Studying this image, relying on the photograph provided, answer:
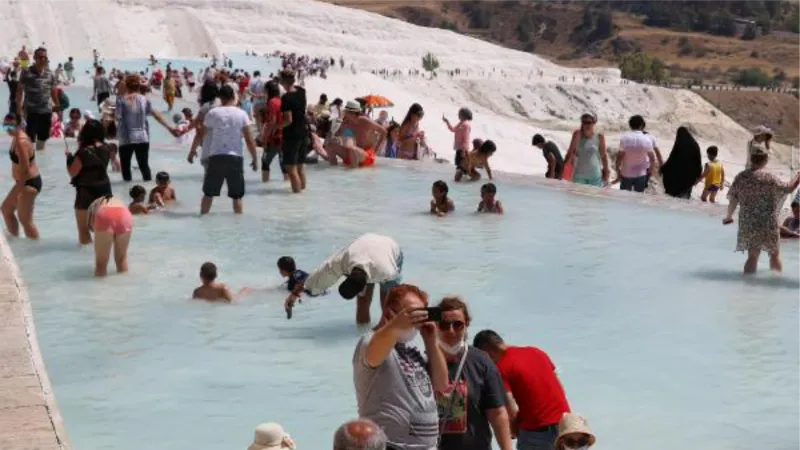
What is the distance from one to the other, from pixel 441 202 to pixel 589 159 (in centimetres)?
257

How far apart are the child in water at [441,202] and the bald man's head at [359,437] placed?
992cm

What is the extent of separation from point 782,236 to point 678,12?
172 metres

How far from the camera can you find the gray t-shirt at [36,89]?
17797 millimetres

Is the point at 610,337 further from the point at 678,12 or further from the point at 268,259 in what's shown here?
the point at 678,12

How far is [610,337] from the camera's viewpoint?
31.5 ft

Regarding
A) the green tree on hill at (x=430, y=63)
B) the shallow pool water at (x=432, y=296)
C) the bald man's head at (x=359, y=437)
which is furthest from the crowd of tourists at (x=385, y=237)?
the green tree on hill at (x=430, y=63)

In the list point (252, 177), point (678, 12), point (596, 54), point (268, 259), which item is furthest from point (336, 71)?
point (678, 12)

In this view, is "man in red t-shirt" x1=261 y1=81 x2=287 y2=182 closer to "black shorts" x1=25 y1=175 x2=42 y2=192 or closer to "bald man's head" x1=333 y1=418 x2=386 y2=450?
"black shorts" x1=25 y1=175 x2=42 y2=192

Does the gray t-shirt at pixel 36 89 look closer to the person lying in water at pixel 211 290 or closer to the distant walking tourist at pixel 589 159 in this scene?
the distant walking tourist at pixel 589 159

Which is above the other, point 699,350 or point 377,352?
point 377,352

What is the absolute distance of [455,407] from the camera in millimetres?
5484

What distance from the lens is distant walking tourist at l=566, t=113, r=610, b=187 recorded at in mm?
16094

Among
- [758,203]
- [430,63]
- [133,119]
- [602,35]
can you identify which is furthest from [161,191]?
[602,35]

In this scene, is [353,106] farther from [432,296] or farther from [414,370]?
Answer: [414,370]
